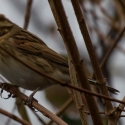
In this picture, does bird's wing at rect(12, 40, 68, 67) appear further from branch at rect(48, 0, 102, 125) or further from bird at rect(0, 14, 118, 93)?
branch at rect(48, 0, 102, 125)

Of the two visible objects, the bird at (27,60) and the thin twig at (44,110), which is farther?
the bird at (27,60)

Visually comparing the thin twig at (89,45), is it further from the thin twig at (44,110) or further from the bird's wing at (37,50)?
the bird's wing at (37,50)

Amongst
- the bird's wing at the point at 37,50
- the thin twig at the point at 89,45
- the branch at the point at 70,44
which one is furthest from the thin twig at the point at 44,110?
the bird's wing at the point at 37,50

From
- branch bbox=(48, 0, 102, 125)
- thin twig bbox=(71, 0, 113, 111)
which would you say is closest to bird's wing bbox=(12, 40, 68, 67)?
thin twig bbox=(71, 0, 113, 111)

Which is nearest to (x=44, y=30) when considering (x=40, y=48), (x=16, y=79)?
(x=40, y=48)

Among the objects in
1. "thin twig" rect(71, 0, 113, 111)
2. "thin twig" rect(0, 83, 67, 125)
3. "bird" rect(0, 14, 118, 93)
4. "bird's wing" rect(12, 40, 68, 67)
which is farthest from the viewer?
"bird's wing" rect(12, 40, 68, 67)

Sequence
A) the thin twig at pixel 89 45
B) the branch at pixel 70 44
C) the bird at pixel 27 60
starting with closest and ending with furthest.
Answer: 1. the branch at pixel 70 44
2. the thin twig at pixel 89 45
3. the bird at pixel 27 60

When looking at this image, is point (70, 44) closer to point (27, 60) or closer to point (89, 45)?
point (89, 45)

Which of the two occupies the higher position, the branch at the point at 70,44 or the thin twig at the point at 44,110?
the branch at the point at 70,44
